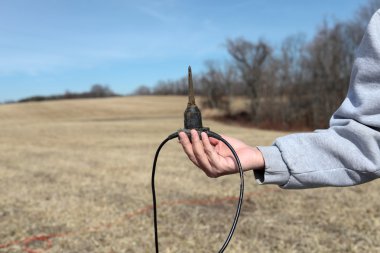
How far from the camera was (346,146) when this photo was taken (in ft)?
3.66

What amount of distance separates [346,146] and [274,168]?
0.71 ft

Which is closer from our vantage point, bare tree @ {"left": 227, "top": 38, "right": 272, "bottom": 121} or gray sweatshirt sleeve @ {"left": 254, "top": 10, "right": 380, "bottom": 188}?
gray sweatshirt sleeve @ {"left": 254, "top": 10, "right": 380, "bottom": 188}

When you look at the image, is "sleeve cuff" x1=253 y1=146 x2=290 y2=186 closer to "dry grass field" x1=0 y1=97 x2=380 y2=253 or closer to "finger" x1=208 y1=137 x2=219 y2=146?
"finger" x1=208 y1=137 x2=219 y2=146

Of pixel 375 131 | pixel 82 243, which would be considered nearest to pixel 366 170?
pixel 375 131

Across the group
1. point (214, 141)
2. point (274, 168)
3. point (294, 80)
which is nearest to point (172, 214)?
point (214, 141)

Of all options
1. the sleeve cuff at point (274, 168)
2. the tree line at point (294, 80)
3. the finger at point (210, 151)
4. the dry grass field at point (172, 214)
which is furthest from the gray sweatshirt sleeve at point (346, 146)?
the tree line at point (294, 80)

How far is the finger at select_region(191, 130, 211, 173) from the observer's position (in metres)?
1.16

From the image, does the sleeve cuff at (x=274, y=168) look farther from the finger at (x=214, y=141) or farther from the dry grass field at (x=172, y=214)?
the dry grass field at (x=172, y=214)

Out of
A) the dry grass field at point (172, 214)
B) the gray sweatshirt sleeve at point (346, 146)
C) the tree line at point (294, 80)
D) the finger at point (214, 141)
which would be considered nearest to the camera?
the gray sweatshirt sleeve at point (346, 146)

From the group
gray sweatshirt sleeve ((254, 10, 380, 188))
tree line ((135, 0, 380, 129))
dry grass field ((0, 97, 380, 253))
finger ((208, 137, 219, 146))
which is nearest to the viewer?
gray sweatshirt sleeve ((254, 10, 380, 188))

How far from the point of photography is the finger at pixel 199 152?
1155 millimetres

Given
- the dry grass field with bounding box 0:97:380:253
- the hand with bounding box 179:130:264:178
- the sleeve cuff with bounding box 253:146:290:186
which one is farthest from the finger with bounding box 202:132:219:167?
the dry grass field with bounding box 0:97:380:253

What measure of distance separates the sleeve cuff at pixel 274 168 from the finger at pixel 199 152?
6.9 inches

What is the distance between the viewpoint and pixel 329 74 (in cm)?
2555
